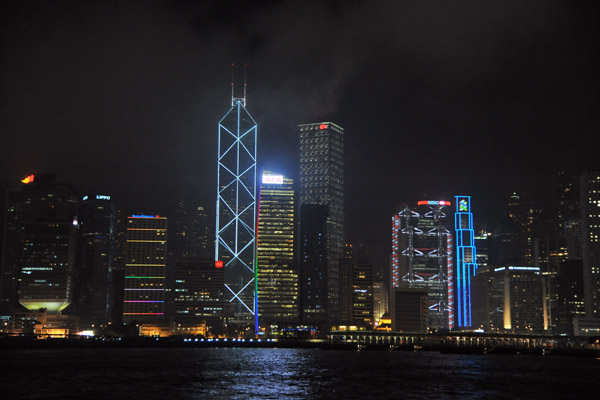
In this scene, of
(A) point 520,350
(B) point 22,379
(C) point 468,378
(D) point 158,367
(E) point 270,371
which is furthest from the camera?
(A) point 520,350

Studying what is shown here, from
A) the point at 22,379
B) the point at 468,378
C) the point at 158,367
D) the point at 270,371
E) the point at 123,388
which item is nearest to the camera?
the point at 123,388

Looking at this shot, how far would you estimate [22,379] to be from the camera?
273ft

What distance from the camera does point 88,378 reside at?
85.1m

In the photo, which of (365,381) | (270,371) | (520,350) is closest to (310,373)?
(270,371)

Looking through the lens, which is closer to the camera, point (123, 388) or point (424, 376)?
point (123, 388)

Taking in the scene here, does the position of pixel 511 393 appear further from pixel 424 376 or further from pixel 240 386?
pixel 240 386

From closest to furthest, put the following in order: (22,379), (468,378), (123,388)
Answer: (123,388) < (22,379) < (468,378)

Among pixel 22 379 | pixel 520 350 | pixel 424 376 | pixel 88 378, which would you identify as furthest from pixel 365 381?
pixel 520 350

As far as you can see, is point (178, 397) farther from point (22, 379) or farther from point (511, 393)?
point (511, 393)

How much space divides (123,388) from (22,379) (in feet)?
61.2

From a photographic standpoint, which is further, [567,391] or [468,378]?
[468,378]

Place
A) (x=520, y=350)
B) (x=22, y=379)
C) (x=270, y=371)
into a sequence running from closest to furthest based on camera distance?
(x=22, y=379), (x=270, y=371), (x=520, y=350)

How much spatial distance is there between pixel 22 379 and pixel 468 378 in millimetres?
56987

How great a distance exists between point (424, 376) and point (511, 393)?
22.2 m
